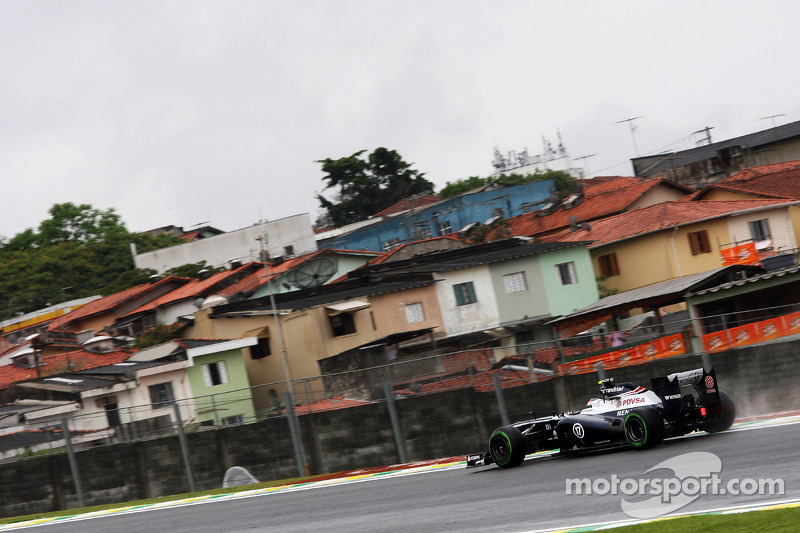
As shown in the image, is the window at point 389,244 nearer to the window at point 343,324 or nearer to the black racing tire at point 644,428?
the window at point 343,324

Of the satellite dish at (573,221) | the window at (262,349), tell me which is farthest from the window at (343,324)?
the satellite dish at (573,221)

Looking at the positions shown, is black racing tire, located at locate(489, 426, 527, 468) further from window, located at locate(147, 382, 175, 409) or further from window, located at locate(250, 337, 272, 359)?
window, located at locate(250, 337, 272, 359)

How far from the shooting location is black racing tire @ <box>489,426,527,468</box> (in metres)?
16.3

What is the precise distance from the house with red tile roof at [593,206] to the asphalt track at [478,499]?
46.4 metres

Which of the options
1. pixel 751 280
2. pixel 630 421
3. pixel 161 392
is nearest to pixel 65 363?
pixel 161 392

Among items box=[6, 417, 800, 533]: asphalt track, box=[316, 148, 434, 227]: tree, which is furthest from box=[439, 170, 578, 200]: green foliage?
box=[6, 417, 800, 533]: asphalt track

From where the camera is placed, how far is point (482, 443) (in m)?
23.6

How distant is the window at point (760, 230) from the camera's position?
2146 inches

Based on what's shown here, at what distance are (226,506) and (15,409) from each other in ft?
77.8

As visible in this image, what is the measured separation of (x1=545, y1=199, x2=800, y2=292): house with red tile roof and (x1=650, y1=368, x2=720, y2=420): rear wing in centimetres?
3864

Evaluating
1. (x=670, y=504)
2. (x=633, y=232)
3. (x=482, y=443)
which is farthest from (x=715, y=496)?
(x=633, y=232)

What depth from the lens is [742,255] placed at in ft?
169

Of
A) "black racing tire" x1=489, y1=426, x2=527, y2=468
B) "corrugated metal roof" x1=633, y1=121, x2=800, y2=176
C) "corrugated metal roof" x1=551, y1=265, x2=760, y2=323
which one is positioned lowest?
"black racing tire" x1=489, y1=426, x2=527, y2=468

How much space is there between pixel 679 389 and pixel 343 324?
34.2m
